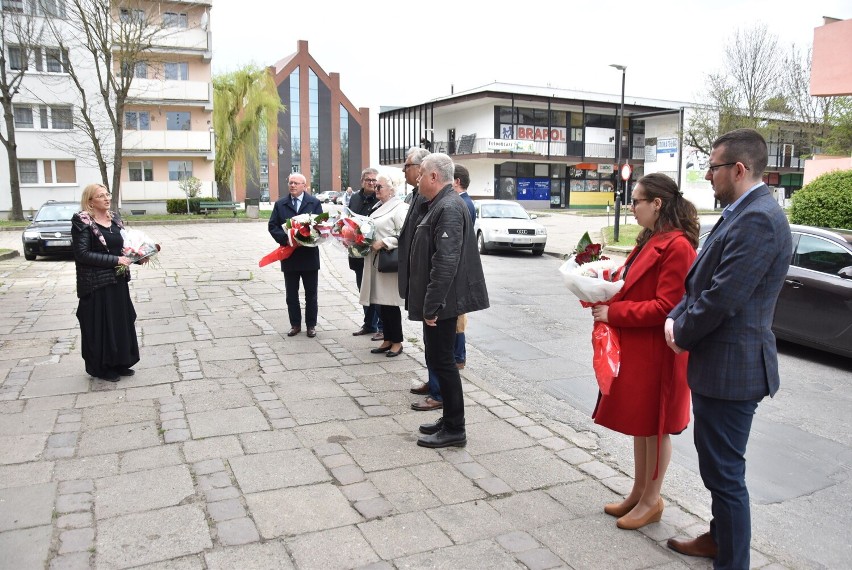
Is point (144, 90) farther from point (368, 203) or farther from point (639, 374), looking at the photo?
point (639, 374)

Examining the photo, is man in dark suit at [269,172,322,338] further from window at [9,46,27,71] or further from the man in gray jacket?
window at [9,46,27,71]

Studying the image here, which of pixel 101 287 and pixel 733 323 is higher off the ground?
pixel 733 323

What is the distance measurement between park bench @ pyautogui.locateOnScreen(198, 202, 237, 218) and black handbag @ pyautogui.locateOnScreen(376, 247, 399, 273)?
98.2 ft

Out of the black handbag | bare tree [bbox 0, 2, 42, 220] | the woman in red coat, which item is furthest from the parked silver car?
bare tree [bbox 0, 2, 42, 220]

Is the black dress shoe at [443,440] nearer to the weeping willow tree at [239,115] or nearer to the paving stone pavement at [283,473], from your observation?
the paving stone pavement at [283,473]

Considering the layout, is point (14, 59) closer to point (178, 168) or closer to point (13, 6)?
point (13, 6)

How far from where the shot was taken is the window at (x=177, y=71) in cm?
4225

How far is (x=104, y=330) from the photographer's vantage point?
6.30m

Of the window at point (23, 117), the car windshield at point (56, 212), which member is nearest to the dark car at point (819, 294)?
the car windshield at point (56, 212)

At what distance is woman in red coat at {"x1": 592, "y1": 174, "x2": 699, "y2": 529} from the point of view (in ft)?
11.1

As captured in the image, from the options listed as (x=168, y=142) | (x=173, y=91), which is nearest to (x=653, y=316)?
(x=168, y=142)

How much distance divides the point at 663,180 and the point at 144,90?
136 ft

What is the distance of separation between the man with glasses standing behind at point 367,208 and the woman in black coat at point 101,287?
2623 millimetres

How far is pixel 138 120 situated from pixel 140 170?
3031mm
